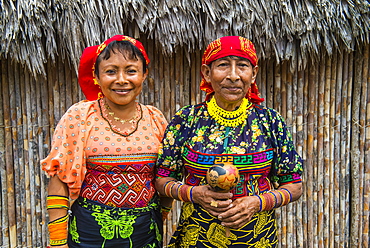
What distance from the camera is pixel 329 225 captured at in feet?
11.6

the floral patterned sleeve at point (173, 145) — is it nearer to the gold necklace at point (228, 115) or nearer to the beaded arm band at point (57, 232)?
the gold necklace at point (228, 115)

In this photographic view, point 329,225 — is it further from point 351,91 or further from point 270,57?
point 270,57

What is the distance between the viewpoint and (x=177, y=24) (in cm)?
283

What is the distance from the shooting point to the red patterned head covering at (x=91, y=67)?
1.88m

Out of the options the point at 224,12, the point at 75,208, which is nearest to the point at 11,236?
the point at 75,208

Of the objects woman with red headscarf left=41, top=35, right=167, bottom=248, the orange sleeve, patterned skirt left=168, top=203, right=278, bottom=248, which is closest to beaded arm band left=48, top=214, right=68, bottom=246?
woman with red headscarf left=41, top=35, right=167, bottom=248

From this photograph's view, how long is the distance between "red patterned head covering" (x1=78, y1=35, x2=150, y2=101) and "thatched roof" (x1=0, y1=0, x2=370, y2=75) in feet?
2.68

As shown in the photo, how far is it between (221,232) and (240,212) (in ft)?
0.73

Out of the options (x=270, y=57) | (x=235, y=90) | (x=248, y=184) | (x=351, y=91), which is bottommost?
(x=248, y=184)

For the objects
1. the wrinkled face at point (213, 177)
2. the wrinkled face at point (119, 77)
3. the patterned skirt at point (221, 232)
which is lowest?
the patterned skirt at point (221, 232)

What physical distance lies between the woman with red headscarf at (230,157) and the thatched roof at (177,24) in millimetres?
1082

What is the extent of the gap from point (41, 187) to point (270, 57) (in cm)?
268

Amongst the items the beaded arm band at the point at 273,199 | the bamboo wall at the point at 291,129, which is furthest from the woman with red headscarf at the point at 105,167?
the bamboo wall at the point at 291,129

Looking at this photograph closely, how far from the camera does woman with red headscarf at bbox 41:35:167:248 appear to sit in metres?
1.77
